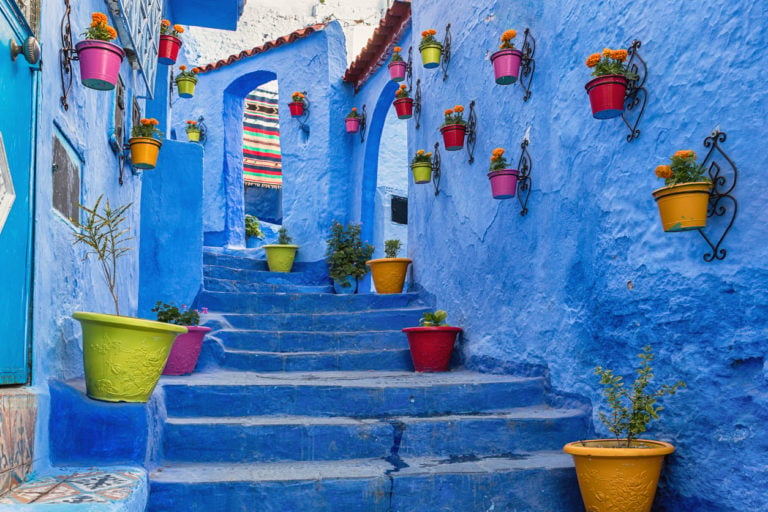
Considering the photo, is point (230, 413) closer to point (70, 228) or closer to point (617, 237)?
point (70, 228)

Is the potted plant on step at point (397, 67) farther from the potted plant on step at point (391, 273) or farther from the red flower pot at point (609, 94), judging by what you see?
the red flower pot at point (609, 94)

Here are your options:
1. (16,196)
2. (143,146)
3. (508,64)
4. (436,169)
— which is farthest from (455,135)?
(16,196)

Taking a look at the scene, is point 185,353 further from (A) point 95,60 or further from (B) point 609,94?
(B) point 609,94

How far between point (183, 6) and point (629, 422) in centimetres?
683

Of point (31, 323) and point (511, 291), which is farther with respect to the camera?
point (511, 291)

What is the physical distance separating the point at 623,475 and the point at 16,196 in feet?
8.47

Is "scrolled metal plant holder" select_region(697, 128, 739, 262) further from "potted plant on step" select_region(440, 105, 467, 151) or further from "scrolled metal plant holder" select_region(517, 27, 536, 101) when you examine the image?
"potted plant on step" select_region(440, 105, 467, 151)

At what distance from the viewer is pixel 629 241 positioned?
3.35m

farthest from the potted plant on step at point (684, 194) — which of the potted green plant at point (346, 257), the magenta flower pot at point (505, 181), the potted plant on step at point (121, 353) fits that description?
the potted green plant at point (346, 257)

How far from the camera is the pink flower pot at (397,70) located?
7453 mm

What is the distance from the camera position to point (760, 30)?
2641 millimetres

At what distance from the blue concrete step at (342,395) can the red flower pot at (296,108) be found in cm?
613

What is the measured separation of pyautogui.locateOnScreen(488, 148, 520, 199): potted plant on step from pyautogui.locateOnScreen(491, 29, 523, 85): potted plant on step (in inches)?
19.1

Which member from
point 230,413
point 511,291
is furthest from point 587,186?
point 230,413
